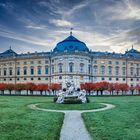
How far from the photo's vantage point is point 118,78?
248ft

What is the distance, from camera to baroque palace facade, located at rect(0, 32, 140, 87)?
65688 mm

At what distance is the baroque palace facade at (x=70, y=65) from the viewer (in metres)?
65.7

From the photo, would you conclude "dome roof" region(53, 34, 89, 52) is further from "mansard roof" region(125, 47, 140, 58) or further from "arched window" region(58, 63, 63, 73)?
"mansard roof" region(125, 47, 140, 58)

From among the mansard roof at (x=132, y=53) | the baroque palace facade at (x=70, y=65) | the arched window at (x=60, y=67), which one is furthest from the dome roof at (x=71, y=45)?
the mansard roof at (x=132, y=53)

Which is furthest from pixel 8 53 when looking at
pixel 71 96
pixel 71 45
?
pixel 71 96

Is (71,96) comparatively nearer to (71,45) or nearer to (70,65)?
(70,65)

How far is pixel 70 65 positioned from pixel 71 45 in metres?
5.72

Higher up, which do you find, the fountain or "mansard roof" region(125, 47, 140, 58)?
"mansard roof" region(125, 47, 140, 58)

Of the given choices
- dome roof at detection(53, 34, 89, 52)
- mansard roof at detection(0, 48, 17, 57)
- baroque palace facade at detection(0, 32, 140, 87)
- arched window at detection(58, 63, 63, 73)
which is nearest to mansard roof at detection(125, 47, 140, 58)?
baroque palace facade at detection(0, 32, 140, 87)

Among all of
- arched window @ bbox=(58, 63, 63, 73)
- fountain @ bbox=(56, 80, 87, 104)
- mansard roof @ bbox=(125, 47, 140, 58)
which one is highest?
mansard roof @ bbox=(125, 47, 140, 58)

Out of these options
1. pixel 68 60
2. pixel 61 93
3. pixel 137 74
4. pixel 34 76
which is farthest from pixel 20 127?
pixel 137 74

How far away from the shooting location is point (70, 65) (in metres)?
65.7

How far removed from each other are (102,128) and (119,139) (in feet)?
7.84

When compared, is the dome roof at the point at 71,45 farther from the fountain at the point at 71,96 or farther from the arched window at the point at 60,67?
the fountain at the point at 71,96
